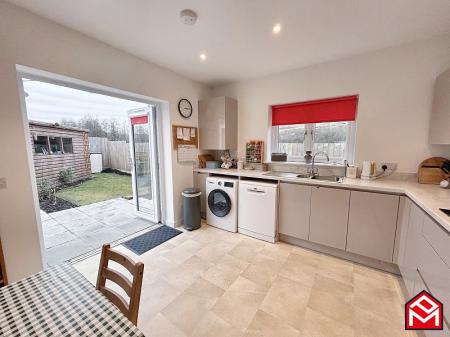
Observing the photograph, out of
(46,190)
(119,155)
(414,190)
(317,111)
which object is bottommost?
(46,190)

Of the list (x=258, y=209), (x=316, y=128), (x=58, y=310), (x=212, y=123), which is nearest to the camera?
(x=58, y=310)

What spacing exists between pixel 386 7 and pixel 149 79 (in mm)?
2588

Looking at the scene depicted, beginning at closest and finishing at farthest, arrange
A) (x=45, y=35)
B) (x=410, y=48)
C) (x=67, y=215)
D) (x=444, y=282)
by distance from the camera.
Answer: (x=444, y=282) < (x=45, y=35) < (x=410, y=48) < (x=67, y=215)

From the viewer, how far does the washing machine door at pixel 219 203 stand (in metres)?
2.86

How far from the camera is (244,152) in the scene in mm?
3414

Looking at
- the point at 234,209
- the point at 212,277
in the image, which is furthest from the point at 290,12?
the point at 212,277

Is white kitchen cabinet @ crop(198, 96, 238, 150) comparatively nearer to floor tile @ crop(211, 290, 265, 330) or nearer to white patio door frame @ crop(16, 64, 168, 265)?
white patio door frame @ crop(16, 64, 168, 265)

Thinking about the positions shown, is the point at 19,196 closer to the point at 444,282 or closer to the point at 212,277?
the point at 212,277

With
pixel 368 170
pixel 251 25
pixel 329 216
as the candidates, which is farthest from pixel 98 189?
pixel 368 170

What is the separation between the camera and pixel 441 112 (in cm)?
184

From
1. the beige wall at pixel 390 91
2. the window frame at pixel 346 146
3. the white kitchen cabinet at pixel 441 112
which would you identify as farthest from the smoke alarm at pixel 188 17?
the white kitchen cabinet at pixel 441 112

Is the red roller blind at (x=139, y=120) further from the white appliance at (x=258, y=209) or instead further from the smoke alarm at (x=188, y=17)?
the white appliance at (x=258, y=209)

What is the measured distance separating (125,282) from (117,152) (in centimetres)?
300

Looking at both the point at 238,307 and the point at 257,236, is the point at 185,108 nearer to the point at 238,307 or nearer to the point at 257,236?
the point at 257,236
